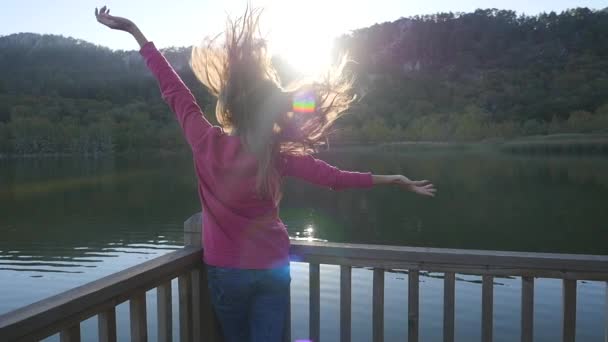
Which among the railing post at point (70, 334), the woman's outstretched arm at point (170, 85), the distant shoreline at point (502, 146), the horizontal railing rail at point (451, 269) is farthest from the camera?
the distant shoreline at point (502, 146)

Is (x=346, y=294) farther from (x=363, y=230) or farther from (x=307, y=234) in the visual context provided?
(x=363, y=230)

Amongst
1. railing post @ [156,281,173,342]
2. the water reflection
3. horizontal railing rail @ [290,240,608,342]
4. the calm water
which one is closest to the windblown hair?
horizontal railing rail @ [290,240,608,342]

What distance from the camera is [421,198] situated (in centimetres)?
2552

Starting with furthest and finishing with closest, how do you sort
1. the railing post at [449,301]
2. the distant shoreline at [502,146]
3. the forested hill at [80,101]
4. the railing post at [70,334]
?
the forested hill at [80,101], the distant shoreline at [502,146], the railing post at [449,301], the railing post at [70,334]

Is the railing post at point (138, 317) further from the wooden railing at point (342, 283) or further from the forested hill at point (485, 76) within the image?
the forested hill at point (485, 76)

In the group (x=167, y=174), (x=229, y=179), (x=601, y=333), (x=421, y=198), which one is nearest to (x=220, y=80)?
(x=229, y=179)

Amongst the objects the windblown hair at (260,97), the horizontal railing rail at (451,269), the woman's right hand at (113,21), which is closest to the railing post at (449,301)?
the horizontal railing rail at (451,269)

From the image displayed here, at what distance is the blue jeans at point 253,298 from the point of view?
1.82m

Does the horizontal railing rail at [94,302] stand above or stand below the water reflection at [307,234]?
above

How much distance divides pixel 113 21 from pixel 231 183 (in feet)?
2.29

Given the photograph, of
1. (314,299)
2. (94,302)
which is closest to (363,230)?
(314,299)

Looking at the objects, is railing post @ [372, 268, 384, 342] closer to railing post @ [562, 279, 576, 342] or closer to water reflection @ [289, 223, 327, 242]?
railing post @ [562, 279, 576, 342]

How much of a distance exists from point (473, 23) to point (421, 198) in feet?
254

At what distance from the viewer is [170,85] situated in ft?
6.14
